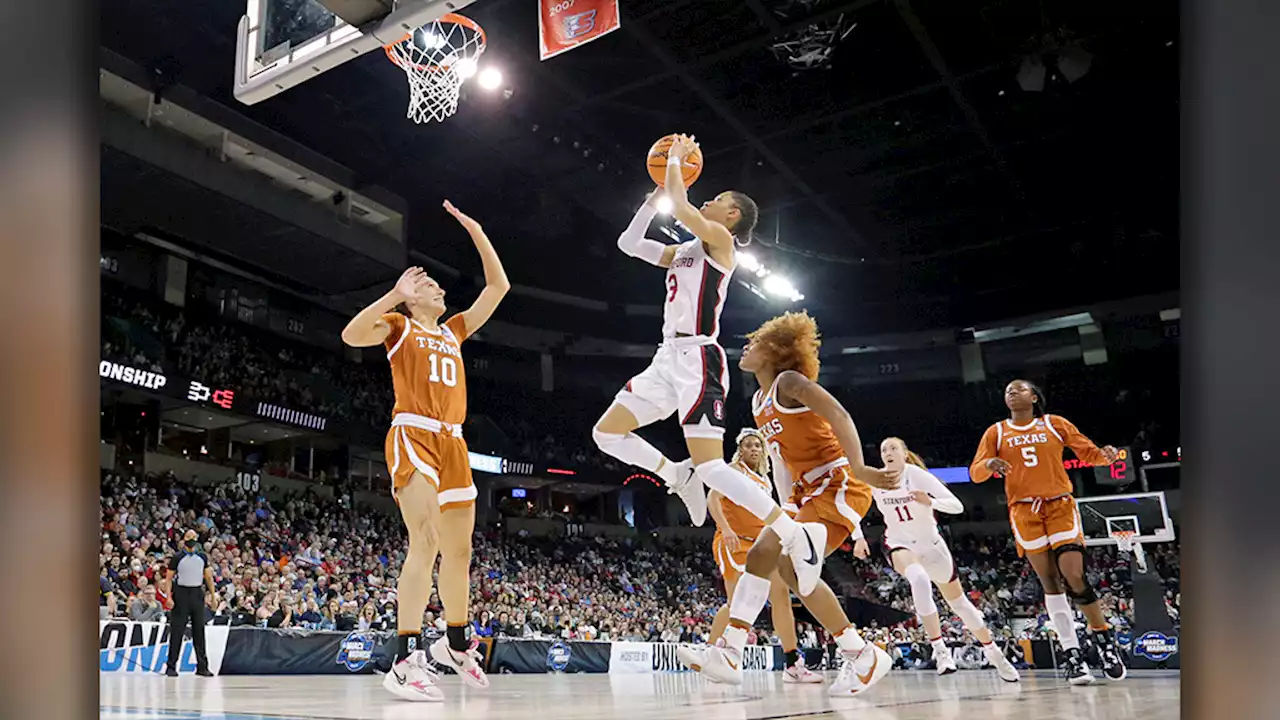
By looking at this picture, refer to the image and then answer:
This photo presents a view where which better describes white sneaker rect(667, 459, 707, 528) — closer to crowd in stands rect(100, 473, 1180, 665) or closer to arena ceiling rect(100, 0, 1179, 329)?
arena ceiling rect(100, 0, 1179, 329)

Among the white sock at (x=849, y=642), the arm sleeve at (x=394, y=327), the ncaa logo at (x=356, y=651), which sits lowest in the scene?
the ncaa logo at (x=356, y=651)

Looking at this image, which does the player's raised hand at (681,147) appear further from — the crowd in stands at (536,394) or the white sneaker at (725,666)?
the crowd in stands at (536,394)

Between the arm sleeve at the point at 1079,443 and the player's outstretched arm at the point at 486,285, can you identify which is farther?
the arm sleeve at the point at 1079,443

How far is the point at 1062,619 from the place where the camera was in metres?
7.04

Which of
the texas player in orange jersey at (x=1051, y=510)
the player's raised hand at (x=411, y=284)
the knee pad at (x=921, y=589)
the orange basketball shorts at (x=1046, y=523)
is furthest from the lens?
the knee pad at (x=921, y=589)

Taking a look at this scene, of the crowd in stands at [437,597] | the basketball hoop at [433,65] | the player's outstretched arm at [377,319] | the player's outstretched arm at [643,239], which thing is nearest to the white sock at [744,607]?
the player's outstretched arm at [643,239]

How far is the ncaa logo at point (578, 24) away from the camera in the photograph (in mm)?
8752

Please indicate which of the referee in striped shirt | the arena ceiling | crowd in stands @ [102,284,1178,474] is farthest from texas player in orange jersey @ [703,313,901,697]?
crowd in stands @ [102,284,1178,474]

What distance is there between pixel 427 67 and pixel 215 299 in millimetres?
15300

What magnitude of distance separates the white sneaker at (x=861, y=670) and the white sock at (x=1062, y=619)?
2.49 metres

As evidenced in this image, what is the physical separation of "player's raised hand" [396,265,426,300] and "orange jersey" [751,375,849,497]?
189 cm
